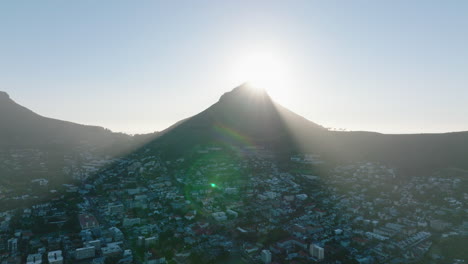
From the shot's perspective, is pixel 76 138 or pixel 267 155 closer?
pixel 267 155

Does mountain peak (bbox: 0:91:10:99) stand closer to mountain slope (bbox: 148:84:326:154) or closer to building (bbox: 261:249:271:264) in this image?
mountain slope (bbox: 148:84:326:154)

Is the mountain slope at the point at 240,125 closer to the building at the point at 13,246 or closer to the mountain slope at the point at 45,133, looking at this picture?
the mountain slope at the point at 45,133

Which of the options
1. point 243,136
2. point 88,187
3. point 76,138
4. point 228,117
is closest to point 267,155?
point 243,136

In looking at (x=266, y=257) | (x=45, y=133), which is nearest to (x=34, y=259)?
(x=266, y=257)

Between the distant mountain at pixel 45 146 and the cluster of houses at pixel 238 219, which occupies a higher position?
the distant mountain at pixel 45 146

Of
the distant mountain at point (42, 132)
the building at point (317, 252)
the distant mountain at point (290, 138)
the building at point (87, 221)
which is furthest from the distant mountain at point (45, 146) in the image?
the building at point (317, 252)

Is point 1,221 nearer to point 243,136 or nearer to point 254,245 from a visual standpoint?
point 254,245
